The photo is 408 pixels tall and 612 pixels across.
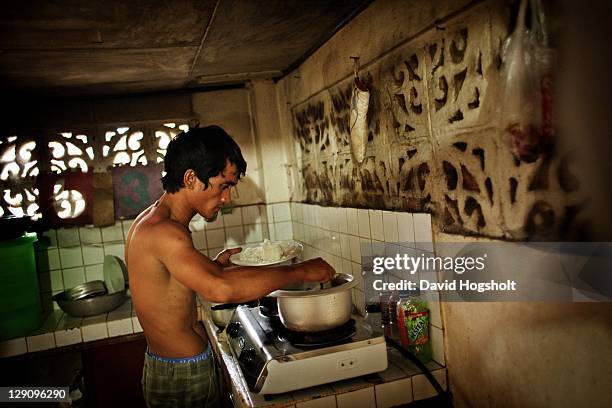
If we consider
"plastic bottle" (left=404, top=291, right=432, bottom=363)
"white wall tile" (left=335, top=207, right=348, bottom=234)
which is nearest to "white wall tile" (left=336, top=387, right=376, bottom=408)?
"plastic bottle" (left=404, top=291, right=432, bottom=363)

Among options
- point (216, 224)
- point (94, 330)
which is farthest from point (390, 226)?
point (94, 330)

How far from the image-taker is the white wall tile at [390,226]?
2.30 m

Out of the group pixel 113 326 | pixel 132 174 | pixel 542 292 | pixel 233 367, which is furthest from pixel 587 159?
pixel 132 174

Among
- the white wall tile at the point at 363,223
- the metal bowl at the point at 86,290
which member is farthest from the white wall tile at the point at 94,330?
the white wall tile at the point at 363,223

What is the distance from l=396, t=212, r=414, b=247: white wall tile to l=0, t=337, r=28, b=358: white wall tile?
2933 mm

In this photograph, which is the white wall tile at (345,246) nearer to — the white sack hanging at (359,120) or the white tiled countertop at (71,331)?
the white sack hanging at (359,120)

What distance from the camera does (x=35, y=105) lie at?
3.88 metres

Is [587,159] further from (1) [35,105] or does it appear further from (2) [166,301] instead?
A: (1) [35,105]

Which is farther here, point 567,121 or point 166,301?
point 166,301

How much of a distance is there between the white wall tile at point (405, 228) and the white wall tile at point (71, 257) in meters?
3.10

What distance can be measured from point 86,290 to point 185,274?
102 inches

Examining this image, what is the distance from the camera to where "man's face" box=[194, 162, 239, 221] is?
202cm

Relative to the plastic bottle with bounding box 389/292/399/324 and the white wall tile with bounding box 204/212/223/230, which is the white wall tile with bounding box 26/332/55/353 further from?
the plastic bottle with bounding box 389/292/399/324

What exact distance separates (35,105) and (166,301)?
9.32ft
